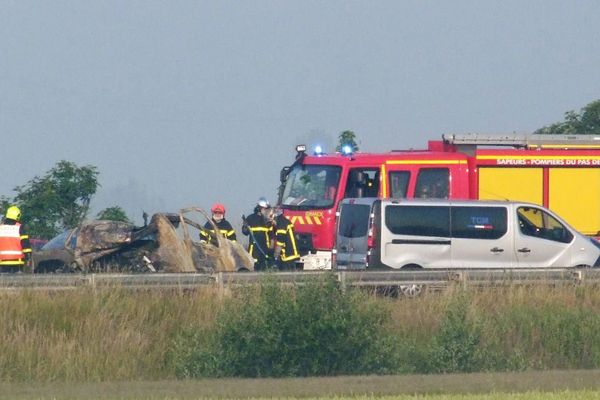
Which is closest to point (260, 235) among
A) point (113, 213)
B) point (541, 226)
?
point (541, 226)

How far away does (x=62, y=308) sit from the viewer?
57.2 feet

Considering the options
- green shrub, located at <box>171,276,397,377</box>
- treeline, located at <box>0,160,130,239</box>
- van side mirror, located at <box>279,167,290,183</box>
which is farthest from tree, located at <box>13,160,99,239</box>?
green shrub, located at <box>171,276,397,377</box>

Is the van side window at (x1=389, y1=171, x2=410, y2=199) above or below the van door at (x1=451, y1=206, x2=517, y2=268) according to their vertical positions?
above

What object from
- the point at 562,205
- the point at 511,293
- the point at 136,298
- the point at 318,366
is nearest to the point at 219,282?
the point at 136,298

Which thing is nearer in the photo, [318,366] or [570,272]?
[318,366]

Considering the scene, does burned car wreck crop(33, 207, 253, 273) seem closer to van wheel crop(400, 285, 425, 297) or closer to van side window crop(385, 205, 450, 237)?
van side window crop(385, 205, 450, 237)

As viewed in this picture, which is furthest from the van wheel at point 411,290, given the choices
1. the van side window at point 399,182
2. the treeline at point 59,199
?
the treeline at point 59,199

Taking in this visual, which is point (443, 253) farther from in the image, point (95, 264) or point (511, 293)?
point (95, 264)

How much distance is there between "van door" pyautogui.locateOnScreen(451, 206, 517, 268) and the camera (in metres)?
23.0

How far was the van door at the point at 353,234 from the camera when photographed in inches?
909

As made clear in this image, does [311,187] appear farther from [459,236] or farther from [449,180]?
[459,236]

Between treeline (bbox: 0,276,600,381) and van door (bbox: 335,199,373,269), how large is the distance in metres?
4.64

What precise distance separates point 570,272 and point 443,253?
3324 millimetres

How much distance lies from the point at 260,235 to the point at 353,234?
210 cm
